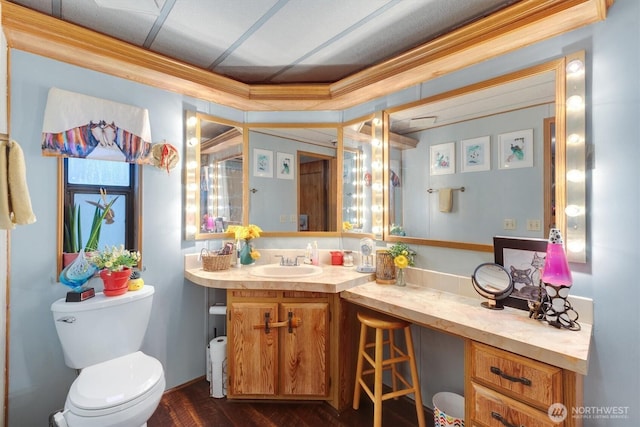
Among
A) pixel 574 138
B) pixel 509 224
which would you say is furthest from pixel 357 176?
pixel 574 138

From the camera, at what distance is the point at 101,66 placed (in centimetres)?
180

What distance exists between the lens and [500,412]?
4.01 ft

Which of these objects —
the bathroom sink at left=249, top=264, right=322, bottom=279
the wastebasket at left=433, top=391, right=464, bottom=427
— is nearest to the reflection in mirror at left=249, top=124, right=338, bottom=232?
the bathroom sink at left=249, top=264, right=322, bottom=279

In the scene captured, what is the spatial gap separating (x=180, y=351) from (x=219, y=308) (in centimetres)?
45

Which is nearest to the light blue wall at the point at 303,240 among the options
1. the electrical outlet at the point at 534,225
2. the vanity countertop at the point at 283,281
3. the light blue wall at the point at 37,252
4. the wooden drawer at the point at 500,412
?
the light blue wall at the point at 37,252

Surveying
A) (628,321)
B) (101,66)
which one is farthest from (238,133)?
(628,321)

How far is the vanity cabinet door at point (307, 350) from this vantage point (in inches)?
76.3

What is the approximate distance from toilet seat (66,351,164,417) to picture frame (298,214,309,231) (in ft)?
4.44

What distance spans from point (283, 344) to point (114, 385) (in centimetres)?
92

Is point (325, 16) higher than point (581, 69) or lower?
higher

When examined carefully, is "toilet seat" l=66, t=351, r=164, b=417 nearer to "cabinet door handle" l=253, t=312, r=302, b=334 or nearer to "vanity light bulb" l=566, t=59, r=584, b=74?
"cabinet door handle" l=253, t=312, r=302, b=334

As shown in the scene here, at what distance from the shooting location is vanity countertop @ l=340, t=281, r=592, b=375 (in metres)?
1.11

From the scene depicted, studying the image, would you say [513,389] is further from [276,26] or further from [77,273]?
[77,273]

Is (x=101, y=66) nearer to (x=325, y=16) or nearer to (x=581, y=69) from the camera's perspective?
(x=325, y=16)
